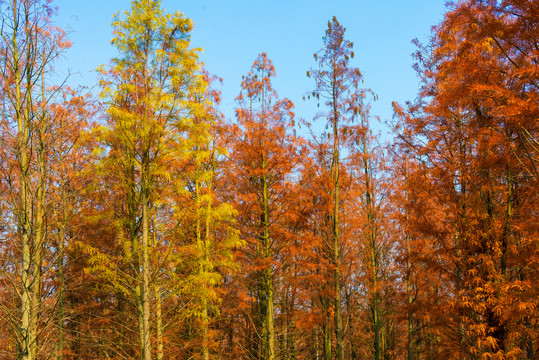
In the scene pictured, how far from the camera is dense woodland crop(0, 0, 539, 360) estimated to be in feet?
24.4

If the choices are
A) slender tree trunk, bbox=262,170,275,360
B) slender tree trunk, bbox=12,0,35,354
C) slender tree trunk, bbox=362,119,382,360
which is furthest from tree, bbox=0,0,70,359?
slender tree trunk, bbox=362,119,382,360

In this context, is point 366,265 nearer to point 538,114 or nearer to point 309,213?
point 309,213

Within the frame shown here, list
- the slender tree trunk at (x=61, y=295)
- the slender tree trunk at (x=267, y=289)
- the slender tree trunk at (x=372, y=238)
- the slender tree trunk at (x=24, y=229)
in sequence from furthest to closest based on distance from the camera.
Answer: the slender tree trunk at (x=372, y=238) → the slender tree trunk at (x=267, y=289) → the slender tree trunk at (x=61, y=295) → the slender tree trunk at (x=24, y=229)

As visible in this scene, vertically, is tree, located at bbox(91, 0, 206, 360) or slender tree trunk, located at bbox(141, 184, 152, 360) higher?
tree, located at bbox(91, 0, 206, 360)

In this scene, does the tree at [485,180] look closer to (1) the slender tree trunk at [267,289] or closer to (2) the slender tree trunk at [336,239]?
(2) the slender tree trunk at [336,239]

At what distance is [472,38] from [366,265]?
30.3ft

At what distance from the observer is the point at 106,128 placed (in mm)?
9312

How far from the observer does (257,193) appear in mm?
14586

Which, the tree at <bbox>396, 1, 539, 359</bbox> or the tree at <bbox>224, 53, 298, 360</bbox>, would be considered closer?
the tree at <bbox>396, 1, 539, 359</bbox>

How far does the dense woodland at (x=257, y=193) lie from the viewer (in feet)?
24.4

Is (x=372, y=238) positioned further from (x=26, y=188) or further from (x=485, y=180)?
(x=26, y=188)

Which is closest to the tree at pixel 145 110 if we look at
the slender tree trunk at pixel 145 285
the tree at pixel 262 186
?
the slender tree trunk at pixel 145 285

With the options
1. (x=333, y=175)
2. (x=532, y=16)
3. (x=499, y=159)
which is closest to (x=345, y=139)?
(x=333, y=175)

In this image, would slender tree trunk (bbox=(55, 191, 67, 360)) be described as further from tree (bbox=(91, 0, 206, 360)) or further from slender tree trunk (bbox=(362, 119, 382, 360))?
slender tree trunk (bbox=(362, 119, 382, 360))
